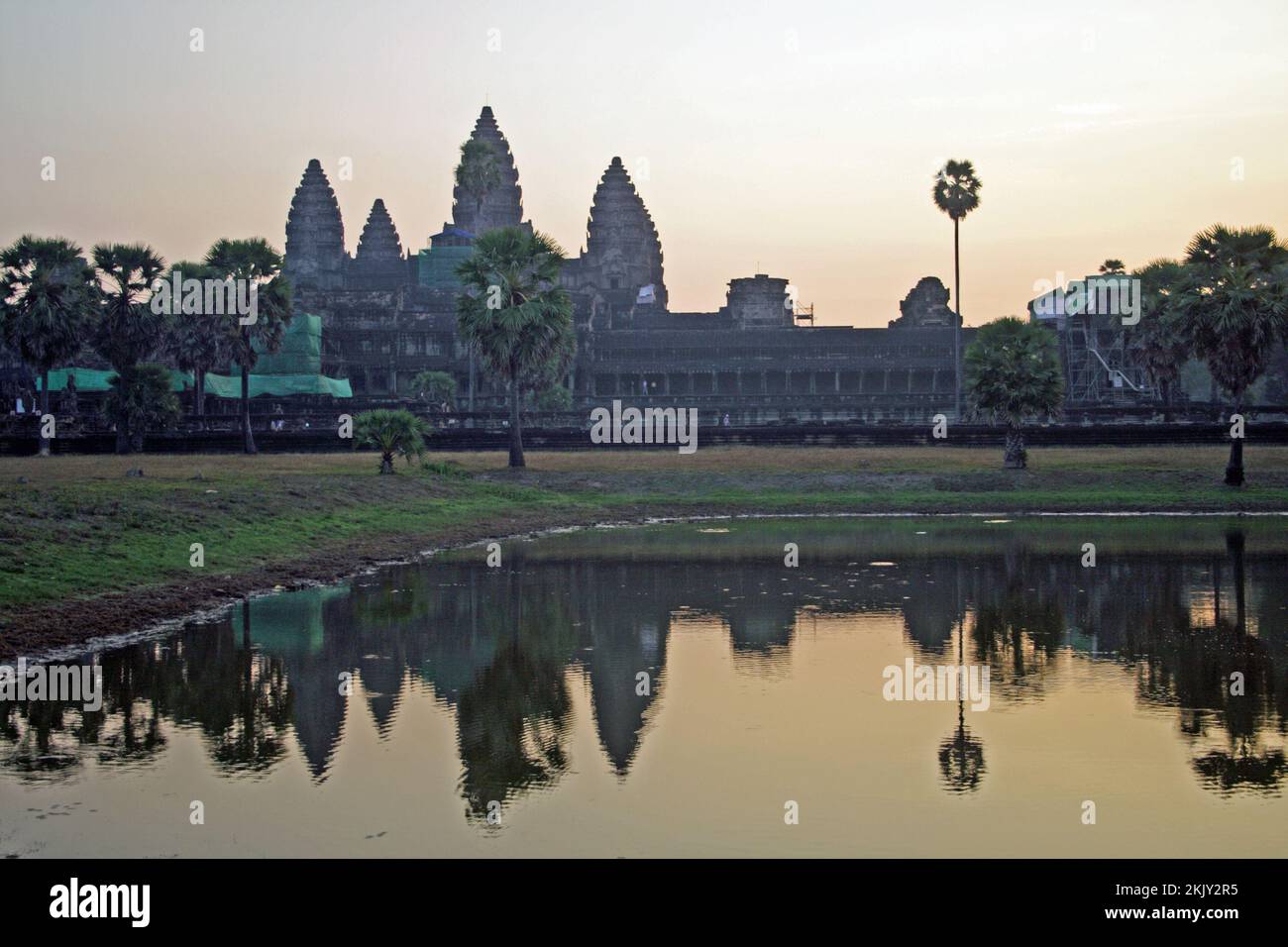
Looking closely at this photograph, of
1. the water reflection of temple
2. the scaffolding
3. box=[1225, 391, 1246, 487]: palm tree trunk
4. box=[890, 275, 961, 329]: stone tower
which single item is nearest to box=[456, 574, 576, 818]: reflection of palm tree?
the water reflection of temple

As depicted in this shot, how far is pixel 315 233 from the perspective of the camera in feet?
405

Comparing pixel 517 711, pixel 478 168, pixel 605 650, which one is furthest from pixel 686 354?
pixel 517 711

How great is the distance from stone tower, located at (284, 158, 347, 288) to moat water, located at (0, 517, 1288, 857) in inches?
4121

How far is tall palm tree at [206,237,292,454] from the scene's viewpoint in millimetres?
54750

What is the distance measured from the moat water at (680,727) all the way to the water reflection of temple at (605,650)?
6 centimetres

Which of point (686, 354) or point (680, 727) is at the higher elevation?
point (686, 354)

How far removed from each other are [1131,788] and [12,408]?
219ft

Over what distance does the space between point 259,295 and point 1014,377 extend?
89.0ft

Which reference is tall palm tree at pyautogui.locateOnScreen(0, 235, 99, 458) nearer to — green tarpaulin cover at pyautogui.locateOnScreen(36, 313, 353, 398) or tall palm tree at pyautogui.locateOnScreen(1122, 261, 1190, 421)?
green tarpaulin cover at pyautogui.locateOnScreen(36, 313, 353, 398)

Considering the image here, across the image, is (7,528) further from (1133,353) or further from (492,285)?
(1133,353)

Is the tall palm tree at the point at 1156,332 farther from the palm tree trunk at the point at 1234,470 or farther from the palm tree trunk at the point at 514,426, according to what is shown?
the palm tree trunk at the point at 514,426

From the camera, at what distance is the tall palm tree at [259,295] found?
5475cm

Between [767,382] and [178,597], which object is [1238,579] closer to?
[178,597]
